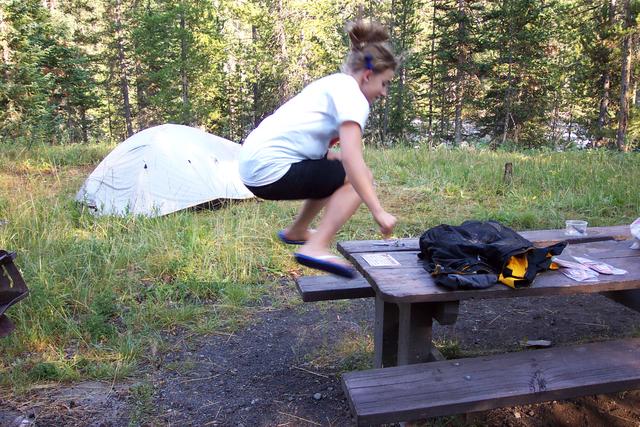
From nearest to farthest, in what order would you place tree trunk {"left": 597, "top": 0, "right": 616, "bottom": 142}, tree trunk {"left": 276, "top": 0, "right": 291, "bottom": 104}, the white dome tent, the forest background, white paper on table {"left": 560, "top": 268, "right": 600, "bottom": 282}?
white paper on table {"left": 560, "top": 268, "right": 600, "bottom": 282} < the white dome tent < the forest background < tree trunk {"left": 276, "top": 0, "right": 291, "bottom": 104} < tree trunk {"left": 597, "top": 0, "right": 616, "bottom": 142}

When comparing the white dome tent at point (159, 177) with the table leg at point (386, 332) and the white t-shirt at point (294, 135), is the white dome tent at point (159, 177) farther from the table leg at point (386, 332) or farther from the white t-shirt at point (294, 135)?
the table leg at point (386, 332)

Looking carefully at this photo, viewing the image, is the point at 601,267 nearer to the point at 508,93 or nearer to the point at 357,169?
the point at 357,169

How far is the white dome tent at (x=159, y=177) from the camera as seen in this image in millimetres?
6387

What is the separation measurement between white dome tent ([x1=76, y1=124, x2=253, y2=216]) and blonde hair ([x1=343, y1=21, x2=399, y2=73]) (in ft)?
14.0

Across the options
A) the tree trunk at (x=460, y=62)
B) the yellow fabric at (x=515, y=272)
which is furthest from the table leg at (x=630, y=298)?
the tree trunk at (x=460, y=62)

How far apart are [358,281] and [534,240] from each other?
3.46 ft

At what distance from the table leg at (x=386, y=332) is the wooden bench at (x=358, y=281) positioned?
19cm

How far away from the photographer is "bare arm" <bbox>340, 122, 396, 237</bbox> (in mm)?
2170

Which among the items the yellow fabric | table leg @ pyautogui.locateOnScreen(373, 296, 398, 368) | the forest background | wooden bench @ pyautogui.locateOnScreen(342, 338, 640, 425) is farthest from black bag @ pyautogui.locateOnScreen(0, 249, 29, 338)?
the forest background

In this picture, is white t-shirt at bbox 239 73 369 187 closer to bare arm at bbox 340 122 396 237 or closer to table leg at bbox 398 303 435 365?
bare arm at bbox 340 122 396 237

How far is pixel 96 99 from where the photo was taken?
19.6m

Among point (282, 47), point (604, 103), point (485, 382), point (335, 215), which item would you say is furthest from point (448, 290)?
point (604, 103)

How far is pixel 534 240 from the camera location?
284cm

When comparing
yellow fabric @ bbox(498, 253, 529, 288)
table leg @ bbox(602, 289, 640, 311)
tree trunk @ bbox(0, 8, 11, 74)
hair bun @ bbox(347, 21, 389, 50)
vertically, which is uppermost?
tree trunk @ bbox(0, 8, 11, 74)
